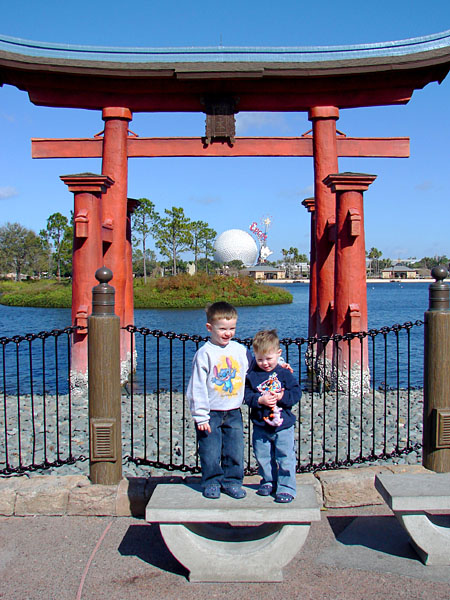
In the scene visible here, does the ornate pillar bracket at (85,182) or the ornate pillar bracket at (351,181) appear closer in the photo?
the ornate pillar bracket at (351,181)

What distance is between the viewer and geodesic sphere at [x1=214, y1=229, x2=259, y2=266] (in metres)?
83.7

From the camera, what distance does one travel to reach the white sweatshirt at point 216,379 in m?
3.50

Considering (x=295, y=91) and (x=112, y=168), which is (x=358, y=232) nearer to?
(x=295, y=91)

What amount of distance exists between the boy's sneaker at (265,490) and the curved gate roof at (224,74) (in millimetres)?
7571

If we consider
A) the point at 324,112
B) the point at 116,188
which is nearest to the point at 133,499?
the point at 116,188

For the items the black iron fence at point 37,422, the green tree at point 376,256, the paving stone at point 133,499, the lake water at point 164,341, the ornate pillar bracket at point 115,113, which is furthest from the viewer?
the green tree at point 376,256

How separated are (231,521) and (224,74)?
793 cm

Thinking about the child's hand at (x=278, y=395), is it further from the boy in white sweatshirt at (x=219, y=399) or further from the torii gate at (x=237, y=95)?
the torii gate at (x=237, y=95)

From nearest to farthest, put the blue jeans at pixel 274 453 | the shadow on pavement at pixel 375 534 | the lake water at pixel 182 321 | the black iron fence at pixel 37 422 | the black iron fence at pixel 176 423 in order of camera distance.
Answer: the blue jeans at pixel 274 453, the shadow on pavement at pixel 375 534, the black iron fence at pixel 37 422, the black iron fence at pixel 176 423, the lake water at pixel 182 321

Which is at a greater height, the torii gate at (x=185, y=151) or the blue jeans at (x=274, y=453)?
the torii gate at (x=185, y=151)

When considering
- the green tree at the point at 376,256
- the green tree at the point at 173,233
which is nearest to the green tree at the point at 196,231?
the green tree at the point at 173,233

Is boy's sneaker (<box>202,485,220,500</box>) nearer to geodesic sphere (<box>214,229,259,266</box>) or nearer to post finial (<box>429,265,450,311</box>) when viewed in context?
post finial (<box>429,265,450,311</box>)

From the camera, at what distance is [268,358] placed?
11.5ft

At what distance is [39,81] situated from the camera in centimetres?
959
